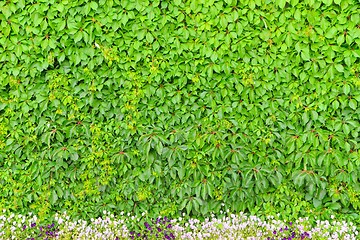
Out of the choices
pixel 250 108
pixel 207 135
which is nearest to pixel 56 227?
pixel 207 135

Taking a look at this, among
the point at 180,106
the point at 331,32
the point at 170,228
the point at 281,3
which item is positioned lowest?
the point at 170,228

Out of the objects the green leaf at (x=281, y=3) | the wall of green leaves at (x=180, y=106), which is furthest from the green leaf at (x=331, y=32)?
the green leaf at (x=281, y=3)

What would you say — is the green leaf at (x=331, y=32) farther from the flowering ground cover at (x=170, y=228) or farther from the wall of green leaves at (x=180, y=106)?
the flowering ground cover at (x=170, y=228)

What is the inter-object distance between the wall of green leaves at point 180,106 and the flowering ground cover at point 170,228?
0.39 feet

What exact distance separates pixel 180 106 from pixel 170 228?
3.42ft

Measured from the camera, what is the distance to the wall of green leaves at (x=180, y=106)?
3.53 meters

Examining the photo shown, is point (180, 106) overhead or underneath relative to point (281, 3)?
underneath

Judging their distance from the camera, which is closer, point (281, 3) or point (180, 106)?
point (281, 3)

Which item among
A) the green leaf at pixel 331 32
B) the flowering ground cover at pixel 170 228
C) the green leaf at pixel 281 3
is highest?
the green leaf at pixel 281 3

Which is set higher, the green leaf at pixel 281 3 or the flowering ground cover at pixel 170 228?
the green leaf at pixel 281 3

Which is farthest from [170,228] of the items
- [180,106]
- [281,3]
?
[281,3]

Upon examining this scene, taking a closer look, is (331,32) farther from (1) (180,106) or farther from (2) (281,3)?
(1) (180,106)

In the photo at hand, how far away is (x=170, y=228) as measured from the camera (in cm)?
366

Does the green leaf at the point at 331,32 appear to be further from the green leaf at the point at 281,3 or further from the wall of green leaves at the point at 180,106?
the green leaf at the point at 281,3
